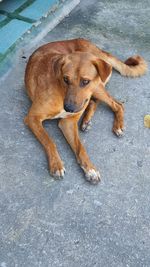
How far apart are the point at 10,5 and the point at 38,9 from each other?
369mm

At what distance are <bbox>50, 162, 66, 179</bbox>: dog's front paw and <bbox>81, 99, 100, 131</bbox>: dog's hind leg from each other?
1.90 ft

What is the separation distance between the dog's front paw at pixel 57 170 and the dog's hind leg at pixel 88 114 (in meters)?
0.58

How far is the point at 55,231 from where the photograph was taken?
10.4 feet

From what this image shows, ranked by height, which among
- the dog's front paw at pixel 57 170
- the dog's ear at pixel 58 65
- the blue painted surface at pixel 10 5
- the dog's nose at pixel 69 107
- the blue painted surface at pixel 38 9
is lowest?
the dog's front paw at pixel 57 170

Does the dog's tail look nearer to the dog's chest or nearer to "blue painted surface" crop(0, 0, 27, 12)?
the dog's chest

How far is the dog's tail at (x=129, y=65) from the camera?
4.59m

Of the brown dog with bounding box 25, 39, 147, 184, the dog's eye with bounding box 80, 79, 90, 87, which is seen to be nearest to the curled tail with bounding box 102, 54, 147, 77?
the brown dog with bounding box 25, 39, 147, 184

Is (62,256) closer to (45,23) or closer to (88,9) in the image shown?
(45,23)

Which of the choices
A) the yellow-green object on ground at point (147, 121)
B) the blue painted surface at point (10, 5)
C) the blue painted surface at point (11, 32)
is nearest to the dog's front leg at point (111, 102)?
the yellow-green object on ground at point (147, 121)

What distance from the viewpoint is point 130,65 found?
479 centimetres

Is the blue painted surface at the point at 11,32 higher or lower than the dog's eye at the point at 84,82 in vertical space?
lower

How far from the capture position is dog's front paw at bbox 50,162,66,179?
355 centimetres

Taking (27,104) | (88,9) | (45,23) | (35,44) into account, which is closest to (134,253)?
(27,104)

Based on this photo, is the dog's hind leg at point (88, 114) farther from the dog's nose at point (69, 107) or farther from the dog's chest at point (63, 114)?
the dog's nose at point (69, 107)
